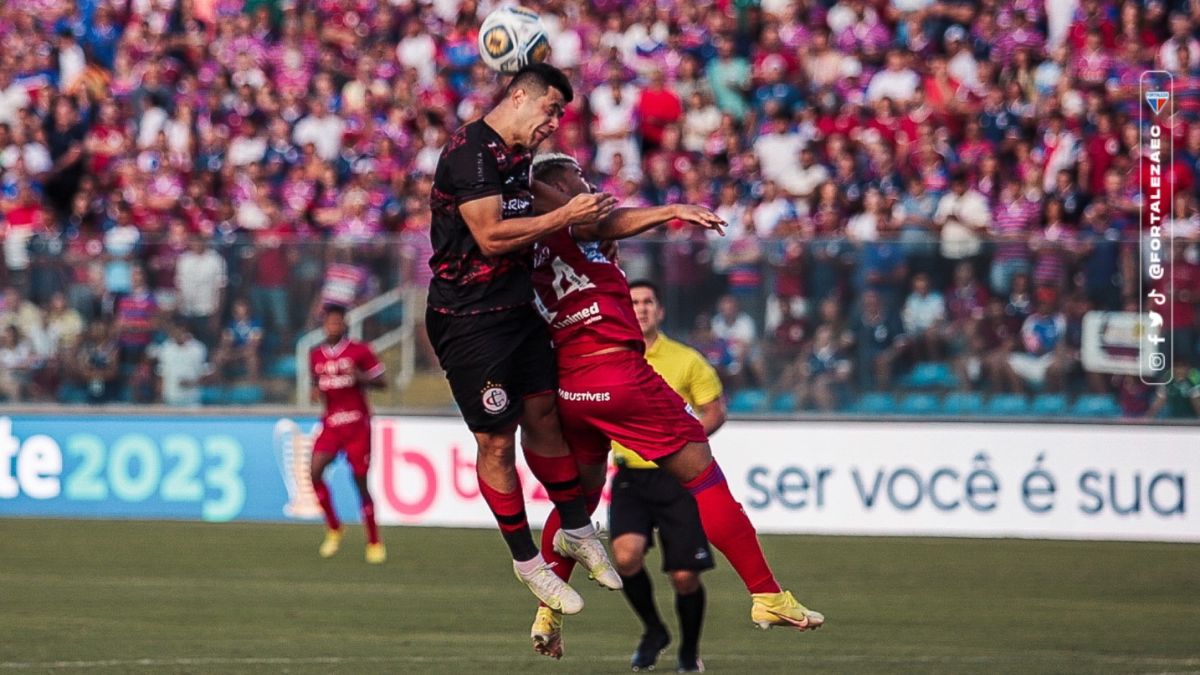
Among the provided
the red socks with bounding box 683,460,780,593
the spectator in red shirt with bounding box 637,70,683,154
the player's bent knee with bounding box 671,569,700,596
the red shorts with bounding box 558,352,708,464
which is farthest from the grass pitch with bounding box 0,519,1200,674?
the spectator in red shirt with bounding box 637,70,683,154

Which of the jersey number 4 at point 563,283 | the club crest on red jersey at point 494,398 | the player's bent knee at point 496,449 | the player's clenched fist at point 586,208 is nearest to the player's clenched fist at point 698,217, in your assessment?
the player's clenched fist at point 586,208

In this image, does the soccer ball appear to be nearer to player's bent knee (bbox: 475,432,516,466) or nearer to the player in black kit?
the player in black kit

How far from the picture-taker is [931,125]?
65.4 ft

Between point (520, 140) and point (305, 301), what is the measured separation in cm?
1191

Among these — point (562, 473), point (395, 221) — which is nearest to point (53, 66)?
point (395, 221)

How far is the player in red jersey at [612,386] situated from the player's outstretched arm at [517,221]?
314mm

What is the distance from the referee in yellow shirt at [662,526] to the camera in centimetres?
1124

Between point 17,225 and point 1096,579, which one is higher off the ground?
point 17,225

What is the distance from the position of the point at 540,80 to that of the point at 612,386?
132 cm

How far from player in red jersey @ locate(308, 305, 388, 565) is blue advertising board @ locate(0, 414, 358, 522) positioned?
250cm

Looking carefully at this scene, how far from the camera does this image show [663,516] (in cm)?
1141

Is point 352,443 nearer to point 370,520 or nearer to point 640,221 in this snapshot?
point 370,520

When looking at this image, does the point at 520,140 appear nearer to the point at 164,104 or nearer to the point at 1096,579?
the point at 1096,579

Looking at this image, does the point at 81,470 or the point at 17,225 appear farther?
the point at 17,225
